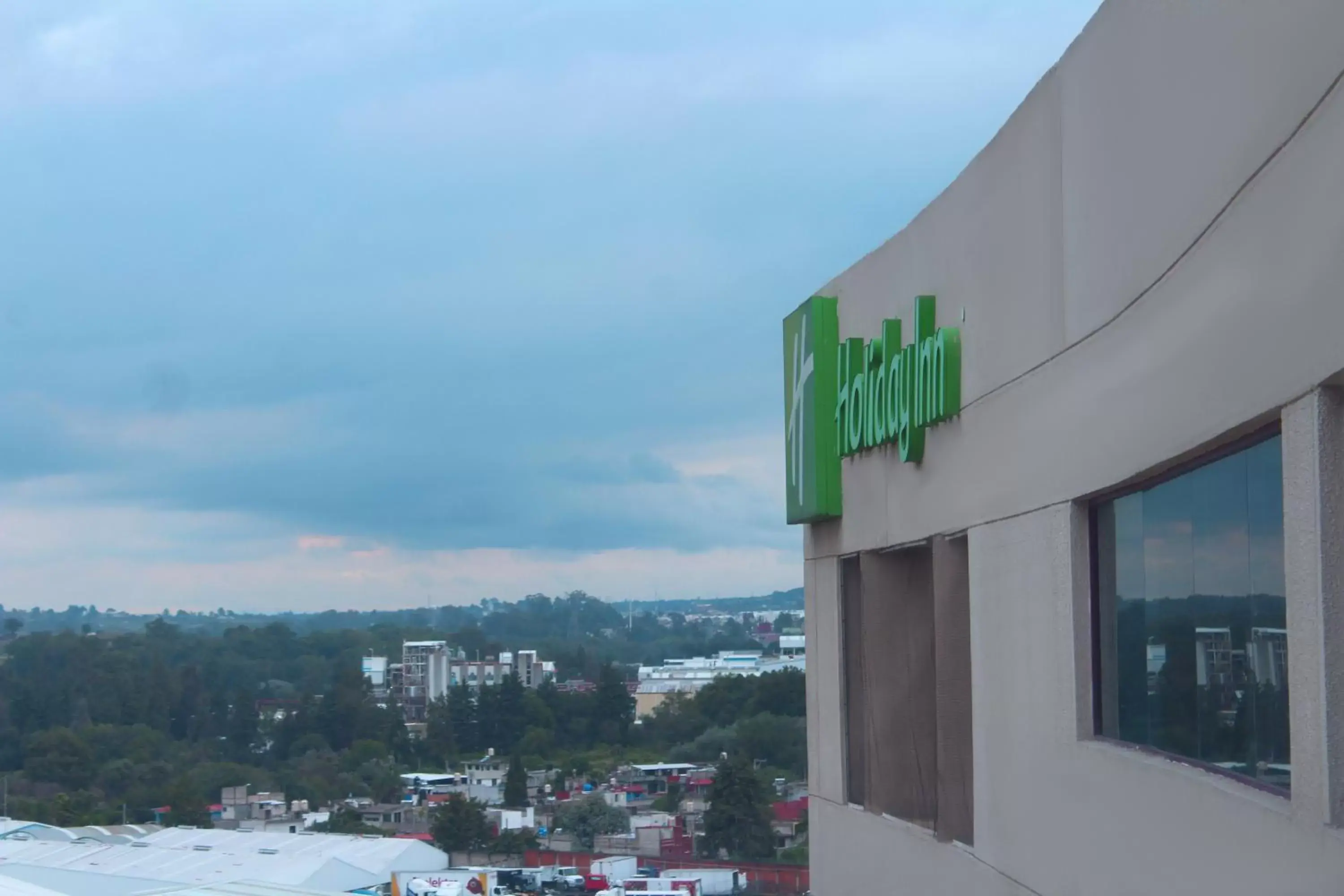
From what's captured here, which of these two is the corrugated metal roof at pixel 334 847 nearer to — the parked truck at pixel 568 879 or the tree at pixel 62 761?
the parked truck at pixel 568 879

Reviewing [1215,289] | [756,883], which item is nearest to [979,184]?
[1215,289]

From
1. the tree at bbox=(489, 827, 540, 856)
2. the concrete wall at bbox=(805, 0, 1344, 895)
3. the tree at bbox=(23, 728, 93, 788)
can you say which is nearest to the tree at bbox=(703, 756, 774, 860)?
the tree at bbox=(489, 827, 540, 856)

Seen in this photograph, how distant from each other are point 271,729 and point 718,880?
74183mm

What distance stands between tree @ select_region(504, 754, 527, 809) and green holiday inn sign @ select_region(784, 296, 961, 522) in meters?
61.2

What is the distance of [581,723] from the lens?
340ft

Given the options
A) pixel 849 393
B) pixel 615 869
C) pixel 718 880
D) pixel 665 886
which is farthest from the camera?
pixel 615 869

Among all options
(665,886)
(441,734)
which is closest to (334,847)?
(665,886)

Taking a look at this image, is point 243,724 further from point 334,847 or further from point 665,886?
point 665,886

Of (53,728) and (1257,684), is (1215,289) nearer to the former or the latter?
(1257,684)

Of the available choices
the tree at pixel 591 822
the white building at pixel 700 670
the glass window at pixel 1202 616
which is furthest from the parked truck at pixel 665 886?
the white building at pixel 700 670

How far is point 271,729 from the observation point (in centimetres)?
11338

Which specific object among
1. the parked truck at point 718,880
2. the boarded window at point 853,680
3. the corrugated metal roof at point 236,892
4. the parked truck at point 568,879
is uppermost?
the boarded window at point 853,680

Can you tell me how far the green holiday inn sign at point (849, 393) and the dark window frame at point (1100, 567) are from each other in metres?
2.40

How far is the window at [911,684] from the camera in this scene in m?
10.6
